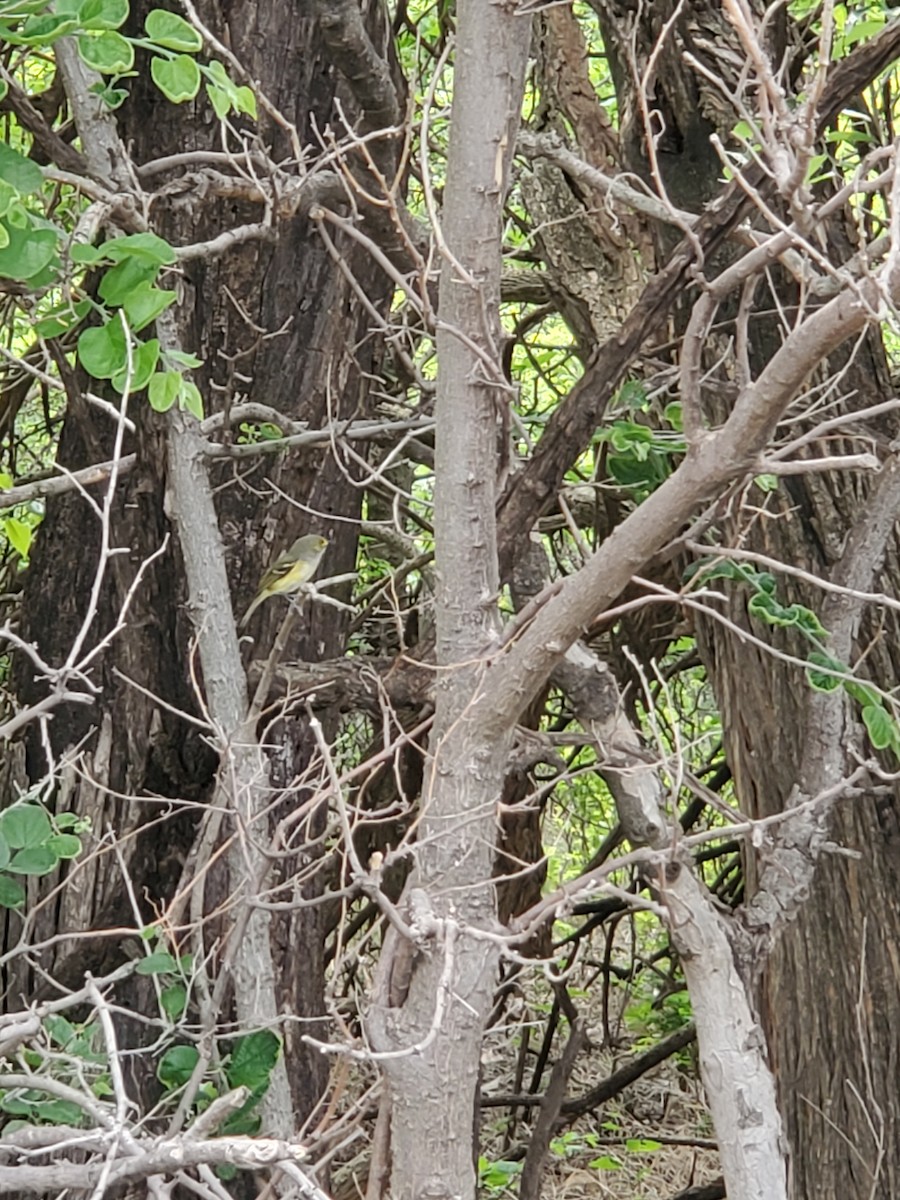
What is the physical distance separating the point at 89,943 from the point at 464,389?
1.38 m

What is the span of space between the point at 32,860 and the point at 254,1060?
1.68ft

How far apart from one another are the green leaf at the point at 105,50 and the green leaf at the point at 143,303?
0.80 ft

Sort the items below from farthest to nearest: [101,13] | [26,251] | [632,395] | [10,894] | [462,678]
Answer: [632,395] → [10,894] → [462,678] → [26,251] → [101,13]

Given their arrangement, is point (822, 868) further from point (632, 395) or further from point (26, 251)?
point (26, 251)

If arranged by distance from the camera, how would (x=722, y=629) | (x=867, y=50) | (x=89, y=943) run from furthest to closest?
(x=722, y=629), (x=89, y=943), (x=867, y=50)

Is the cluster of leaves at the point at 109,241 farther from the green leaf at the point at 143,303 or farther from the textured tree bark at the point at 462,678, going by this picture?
the textured tree bark at the point at 462,678

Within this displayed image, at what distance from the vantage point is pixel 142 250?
151 centimetres

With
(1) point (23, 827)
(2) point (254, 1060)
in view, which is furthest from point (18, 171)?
(2) point (254, 1060)

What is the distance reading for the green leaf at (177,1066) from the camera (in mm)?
2109

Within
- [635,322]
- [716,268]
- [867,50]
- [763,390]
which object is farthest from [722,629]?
[763,390]

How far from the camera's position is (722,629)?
3232 mm

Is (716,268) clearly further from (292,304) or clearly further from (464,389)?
(464,389)

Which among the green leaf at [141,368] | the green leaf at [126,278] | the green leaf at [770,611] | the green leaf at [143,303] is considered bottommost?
the green leaf at [770,611]

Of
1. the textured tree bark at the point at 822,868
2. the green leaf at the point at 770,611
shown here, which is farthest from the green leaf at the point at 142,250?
the textured tree bark at the point at 822,868
